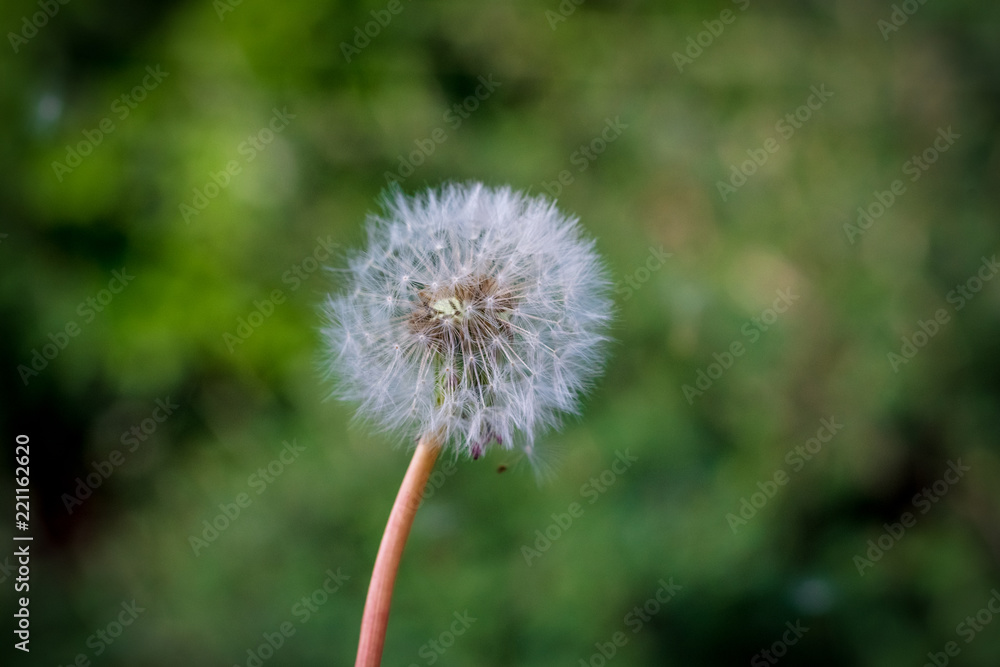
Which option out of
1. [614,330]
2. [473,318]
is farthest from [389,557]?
[614,330]

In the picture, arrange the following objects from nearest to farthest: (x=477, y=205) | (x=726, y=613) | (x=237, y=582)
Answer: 1. (x=477, y=205)
2. (x=726, y=613)
3. (x=237, y=582)

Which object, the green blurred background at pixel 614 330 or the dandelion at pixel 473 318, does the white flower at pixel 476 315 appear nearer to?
the dandelion at pixel 473 318

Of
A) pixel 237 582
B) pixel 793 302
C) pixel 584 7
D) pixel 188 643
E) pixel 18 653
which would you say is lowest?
pixel 18 653

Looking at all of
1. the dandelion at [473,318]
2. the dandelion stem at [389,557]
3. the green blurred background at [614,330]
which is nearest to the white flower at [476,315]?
the dandelion at [473,318]

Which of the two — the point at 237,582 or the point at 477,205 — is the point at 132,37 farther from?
the point at 477,205

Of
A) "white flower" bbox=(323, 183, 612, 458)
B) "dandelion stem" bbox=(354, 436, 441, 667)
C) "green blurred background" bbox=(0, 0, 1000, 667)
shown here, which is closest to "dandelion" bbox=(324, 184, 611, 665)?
"white flower" bbox=(323, 183, 612, 458)

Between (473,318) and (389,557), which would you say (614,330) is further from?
(389,557)

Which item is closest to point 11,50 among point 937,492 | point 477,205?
point 477,205

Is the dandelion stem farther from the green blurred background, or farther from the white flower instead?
the green blurred background
